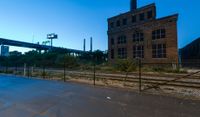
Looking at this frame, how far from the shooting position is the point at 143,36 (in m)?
37.1

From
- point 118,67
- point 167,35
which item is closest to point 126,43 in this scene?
point 167,35

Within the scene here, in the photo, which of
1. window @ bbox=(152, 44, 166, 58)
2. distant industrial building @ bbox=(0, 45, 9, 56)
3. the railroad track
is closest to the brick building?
window @ bbox=(152, 44, 166, 58)

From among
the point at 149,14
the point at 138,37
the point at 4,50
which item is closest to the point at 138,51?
the point at 138,37

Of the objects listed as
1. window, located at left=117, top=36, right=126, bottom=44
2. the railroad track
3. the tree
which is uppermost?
window, located at left=117, top=36, right=126, bottom=44

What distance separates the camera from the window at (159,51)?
33.1 m

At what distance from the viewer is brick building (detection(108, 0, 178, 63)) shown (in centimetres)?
3228

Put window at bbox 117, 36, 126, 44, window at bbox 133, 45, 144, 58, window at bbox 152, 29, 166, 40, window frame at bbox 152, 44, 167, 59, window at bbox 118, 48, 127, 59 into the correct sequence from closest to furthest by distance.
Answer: window frame at bbox 152, 44, 167, 59 < window at bbox 152, 29, 166, 40 < window at bbox 133, 45, 144, 58 < window at bbox 118, 48, 127, 59 < window at bbox 117, 36, 126, 44

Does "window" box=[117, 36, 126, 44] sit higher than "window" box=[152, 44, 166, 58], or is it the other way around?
"window" box=[117, 36, 126, 44]

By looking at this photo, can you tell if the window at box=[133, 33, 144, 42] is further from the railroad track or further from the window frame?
the railroad track

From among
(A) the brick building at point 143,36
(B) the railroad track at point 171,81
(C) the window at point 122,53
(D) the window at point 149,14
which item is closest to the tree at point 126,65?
(B) the railroad track at point 171,81

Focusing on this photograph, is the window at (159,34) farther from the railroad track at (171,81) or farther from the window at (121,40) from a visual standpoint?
the railroad track at (171,81)

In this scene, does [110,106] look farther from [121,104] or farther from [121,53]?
[121,53]

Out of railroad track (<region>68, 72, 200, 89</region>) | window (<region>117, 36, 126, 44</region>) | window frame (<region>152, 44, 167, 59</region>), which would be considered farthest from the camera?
window (<region>117, 36, 126, 44</region>)

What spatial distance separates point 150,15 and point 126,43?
8255 mm
